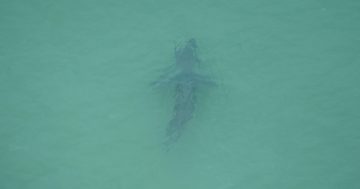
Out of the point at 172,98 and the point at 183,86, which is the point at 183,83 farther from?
the point at 172,98

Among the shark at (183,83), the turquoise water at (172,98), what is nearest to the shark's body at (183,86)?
the shark at (183,83)

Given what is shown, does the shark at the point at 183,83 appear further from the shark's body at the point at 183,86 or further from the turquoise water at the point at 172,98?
the turquoise water at the point at 172,98

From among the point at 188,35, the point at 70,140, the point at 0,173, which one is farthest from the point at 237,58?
the point at 0,173

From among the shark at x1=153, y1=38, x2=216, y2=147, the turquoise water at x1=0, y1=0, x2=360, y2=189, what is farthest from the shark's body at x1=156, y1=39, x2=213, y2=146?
the turquoise water at x1=0, y1=0, x2=360, y2=189

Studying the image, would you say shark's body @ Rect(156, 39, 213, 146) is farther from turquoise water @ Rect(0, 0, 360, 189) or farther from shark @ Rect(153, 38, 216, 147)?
turquoise water @ Rect(0, 0, 360, 189)
